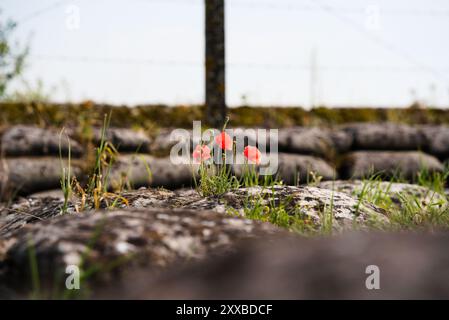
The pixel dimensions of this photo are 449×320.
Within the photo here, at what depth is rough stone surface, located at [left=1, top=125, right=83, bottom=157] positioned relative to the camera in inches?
177

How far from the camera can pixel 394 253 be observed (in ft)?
3.84

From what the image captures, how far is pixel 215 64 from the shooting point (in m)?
4.20

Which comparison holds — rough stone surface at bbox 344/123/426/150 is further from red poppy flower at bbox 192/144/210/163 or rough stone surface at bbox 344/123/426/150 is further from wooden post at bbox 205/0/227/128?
red poppy flower at bbox 192/144/210/163

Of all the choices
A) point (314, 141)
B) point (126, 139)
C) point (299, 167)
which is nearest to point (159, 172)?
point (126, 139)

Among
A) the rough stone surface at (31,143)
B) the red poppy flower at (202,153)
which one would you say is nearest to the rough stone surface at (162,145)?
the rough stone surface at (31,143)

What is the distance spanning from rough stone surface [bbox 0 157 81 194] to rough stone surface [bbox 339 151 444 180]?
2379 millimetres

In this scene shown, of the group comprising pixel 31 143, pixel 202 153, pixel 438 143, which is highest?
pixel 202 153

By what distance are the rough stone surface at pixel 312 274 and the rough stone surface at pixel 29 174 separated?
327 centimetres

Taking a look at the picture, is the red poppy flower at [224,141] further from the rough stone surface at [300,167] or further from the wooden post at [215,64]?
the rough stone surface at [300,167]

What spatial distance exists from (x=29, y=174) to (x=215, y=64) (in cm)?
167

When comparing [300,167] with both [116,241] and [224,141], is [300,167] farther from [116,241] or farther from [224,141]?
[116,241]

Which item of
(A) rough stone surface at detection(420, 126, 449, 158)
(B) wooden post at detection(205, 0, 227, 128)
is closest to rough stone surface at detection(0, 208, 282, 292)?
(B) wooden post at detection(205, 0, 227, 128)
